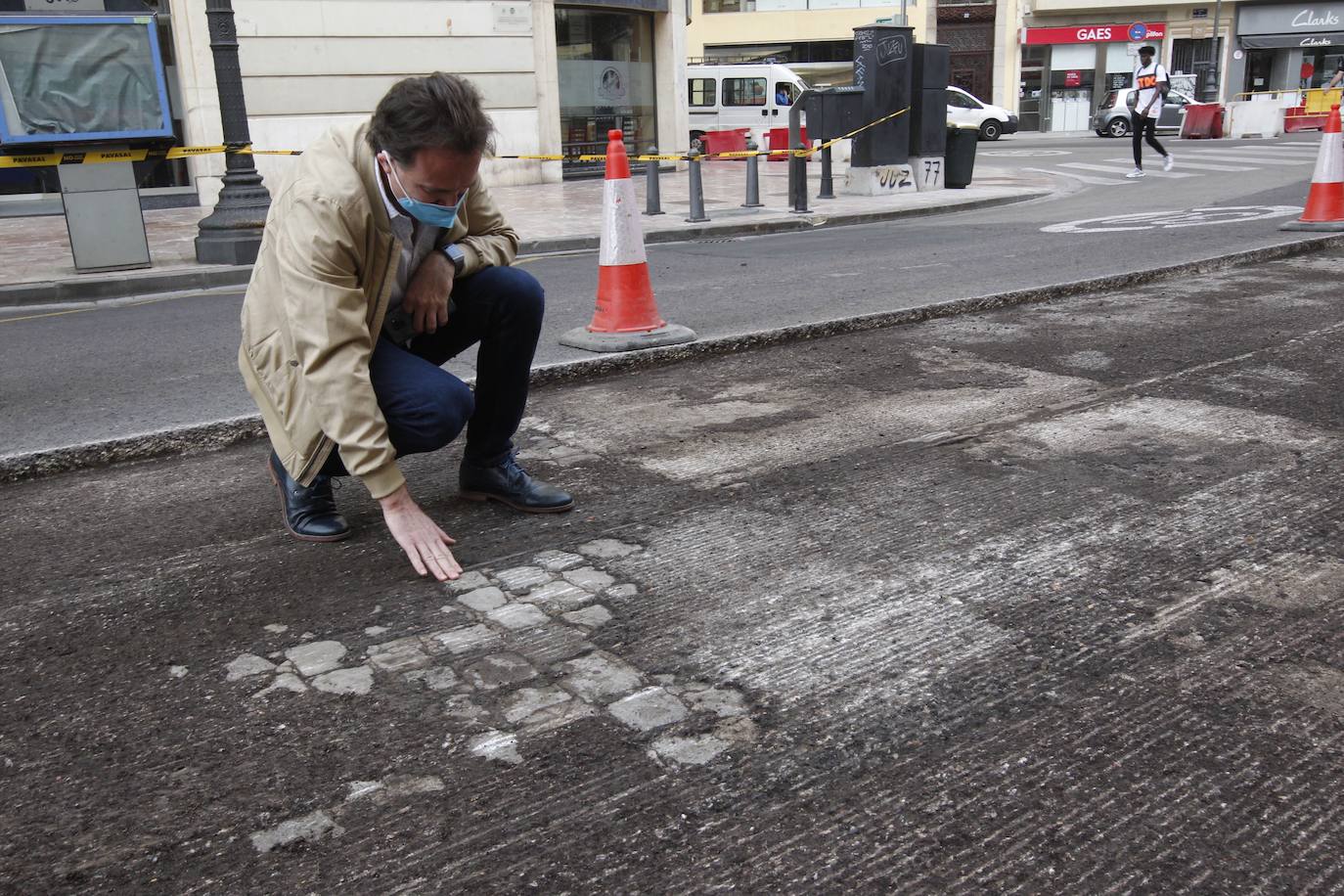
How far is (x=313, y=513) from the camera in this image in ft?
10.7

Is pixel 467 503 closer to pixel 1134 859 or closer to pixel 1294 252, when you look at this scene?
pixel 1134 859

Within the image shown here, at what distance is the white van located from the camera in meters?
27.3

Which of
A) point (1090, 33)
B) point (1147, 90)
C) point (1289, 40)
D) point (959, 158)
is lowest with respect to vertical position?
point (959, 158)

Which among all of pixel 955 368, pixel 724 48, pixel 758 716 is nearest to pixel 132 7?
pixel 955 368

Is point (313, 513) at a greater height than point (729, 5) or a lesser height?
lesser

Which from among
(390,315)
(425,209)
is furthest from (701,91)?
(425,209)

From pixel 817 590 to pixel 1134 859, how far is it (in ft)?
3.62

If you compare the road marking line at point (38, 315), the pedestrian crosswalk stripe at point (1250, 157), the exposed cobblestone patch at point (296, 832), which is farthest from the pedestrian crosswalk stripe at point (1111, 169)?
the exposed cobblestone patch at point (296, 832)

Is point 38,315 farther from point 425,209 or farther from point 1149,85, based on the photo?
point 1149,85

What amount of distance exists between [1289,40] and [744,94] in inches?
1011

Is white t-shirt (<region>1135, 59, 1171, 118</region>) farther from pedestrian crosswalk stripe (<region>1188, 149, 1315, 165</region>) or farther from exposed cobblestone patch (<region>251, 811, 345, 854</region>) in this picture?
exposed cobblestone patch (<region>251, 811, 345, 854</region>)

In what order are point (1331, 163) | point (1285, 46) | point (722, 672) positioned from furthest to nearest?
point (1285, 46) < point (1331, 163) < point (722, 672)

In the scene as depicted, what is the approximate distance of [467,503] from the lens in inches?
138

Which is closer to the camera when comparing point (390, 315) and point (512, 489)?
point (390, 315)
